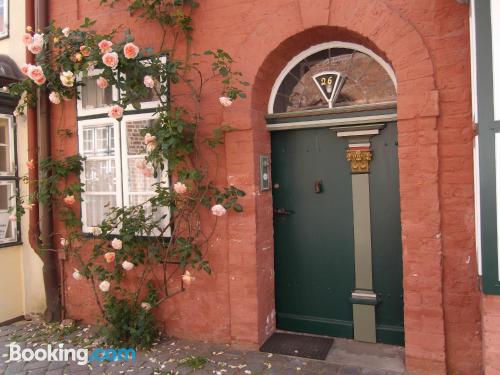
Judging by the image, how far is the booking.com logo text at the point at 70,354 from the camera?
14.1ft

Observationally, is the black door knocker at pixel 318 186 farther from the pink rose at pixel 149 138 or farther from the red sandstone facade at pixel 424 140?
the pink rose at pixel 149 138

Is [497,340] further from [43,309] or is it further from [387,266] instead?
[43,309]

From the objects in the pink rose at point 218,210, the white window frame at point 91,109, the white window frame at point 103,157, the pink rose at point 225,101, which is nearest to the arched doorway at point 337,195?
the pink rose at point 225,101

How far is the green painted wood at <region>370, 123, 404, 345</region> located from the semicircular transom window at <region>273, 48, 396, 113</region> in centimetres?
38

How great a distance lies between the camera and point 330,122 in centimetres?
430

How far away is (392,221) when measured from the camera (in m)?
4.20

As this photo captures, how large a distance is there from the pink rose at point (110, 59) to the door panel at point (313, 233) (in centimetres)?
177

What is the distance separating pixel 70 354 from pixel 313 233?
2818 millimetres

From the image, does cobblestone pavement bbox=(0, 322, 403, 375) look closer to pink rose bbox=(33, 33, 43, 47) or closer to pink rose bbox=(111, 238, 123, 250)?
pink rose bbox=(111, 238, 123, 250)

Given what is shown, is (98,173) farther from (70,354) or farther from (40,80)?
(70,354)

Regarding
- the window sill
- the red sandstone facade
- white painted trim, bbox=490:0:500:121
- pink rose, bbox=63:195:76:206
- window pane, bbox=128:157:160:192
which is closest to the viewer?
white painted trim, bbox=490:0:500:121

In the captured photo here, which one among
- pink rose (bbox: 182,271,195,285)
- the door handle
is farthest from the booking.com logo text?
the door handle

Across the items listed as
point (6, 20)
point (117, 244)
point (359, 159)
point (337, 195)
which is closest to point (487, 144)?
point (359, 159)

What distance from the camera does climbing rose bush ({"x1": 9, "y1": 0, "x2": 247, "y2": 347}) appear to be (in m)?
4.26
